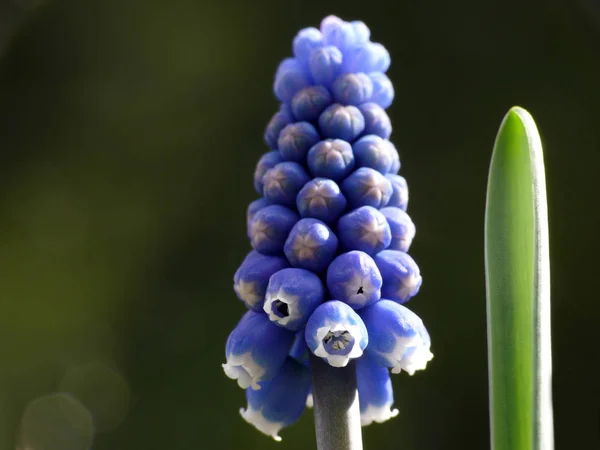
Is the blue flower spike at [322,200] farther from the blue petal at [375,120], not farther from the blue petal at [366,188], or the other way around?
the blue petal at [375,120]

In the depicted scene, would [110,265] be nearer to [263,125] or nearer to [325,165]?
[263,125]

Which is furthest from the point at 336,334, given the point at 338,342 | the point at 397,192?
the point at 397,192

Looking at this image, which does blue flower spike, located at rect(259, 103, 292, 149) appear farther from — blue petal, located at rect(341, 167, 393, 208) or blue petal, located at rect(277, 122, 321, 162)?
blue petal, located at rect(341, 167, 393, 208)

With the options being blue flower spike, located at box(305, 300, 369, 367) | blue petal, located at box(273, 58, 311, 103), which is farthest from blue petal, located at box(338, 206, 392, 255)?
blue petal, located at box(273, 58, 311, 103)

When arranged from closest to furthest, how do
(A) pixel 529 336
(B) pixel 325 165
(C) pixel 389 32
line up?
(A) pixel 529 336 < (B) pixel 325 165 < (C) pixel 389 32

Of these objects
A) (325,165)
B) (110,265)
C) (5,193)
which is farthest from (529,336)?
(5,193)
